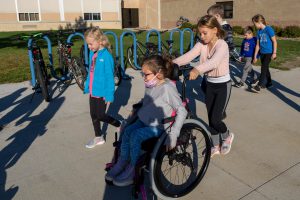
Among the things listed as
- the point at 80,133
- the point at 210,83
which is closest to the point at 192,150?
the point at 210,83

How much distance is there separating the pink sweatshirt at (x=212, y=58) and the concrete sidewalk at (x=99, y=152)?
3.36 feet

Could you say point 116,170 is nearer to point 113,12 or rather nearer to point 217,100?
point 217,100

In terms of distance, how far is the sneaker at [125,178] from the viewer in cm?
293

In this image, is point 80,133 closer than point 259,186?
No

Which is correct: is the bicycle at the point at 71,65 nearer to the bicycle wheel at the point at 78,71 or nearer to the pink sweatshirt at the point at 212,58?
the bicycle wheel at the point at 78,71

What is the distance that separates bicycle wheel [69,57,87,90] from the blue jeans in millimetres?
3822

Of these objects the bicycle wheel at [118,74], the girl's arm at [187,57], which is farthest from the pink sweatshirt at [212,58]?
the bicycle wheel at [118,74]

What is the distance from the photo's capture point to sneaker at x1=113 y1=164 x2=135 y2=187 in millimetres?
2934

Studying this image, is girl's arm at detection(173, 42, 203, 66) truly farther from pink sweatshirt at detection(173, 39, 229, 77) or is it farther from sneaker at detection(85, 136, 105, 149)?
sneaker at detection(85, 136, 105, 149)

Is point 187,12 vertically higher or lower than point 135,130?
higher

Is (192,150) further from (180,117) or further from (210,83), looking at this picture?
(180,117)

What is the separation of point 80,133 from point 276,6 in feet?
72.0

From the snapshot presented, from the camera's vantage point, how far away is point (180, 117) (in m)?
2.58

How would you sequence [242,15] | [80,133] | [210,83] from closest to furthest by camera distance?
[210,83], [80,133], [242,15]
